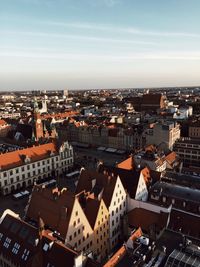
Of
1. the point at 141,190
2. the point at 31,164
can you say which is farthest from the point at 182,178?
the point at 31,164

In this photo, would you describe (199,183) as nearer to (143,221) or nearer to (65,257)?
(143,221)

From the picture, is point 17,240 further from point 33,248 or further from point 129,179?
point 129,179

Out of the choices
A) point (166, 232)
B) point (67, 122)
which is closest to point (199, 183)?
point (166, 232)

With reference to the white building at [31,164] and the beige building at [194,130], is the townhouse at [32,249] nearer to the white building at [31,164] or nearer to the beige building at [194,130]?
the white building at [31,164]

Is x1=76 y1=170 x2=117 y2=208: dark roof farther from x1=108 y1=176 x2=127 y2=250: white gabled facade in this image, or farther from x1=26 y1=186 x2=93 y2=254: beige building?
x1=26 y1=186 x2=93 y2=254: beige building

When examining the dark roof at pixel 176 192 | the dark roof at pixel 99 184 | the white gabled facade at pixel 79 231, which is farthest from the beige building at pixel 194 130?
the white gabled facade at pixel 79 231

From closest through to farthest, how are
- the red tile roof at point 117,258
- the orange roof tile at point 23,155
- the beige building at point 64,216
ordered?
1. the red tile roof at point 117,258
2. the beige building at point 64,216
3. the orange roof tile at point 23,155
